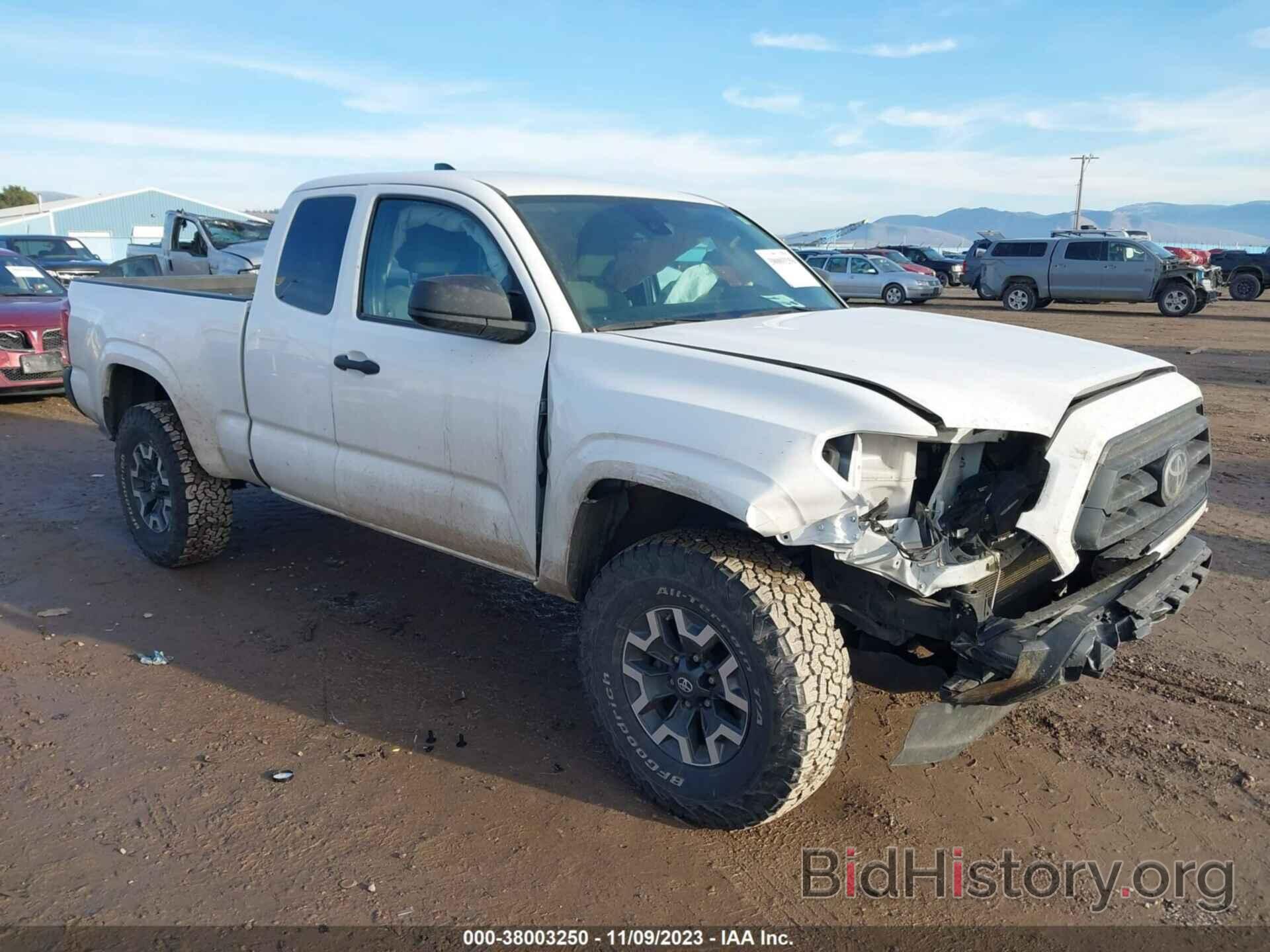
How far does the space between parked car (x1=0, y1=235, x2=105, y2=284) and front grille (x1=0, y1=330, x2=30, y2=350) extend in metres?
9.14

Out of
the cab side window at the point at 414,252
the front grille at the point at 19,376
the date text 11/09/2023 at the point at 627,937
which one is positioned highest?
the cab side window at the point at 414,252

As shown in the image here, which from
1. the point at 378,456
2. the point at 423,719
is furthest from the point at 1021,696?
the point at 378,456

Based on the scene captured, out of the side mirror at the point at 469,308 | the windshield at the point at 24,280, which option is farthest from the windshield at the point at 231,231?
the side mirror at the point at 469,308

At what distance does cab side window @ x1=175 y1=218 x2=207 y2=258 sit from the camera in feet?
54.1

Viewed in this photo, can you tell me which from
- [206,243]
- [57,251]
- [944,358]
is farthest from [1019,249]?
[944,358]

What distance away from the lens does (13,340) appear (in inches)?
389

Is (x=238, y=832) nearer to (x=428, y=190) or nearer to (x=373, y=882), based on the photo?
(x=373, y=882)

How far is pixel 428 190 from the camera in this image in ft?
13.1

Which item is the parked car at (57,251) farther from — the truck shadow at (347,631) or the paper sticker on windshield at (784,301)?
the paper sticker on windshield at (784,301)

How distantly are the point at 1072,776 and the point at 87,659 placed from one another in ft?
13.1

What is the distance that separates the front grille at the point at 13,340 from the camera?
9.83 metres

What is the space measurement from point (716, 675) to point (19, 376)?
940 cm

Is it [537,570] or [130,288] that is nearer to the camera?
[537,570]

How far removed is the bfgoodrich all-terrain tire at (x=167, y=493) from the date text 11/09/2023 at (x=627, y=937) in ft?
10.7
